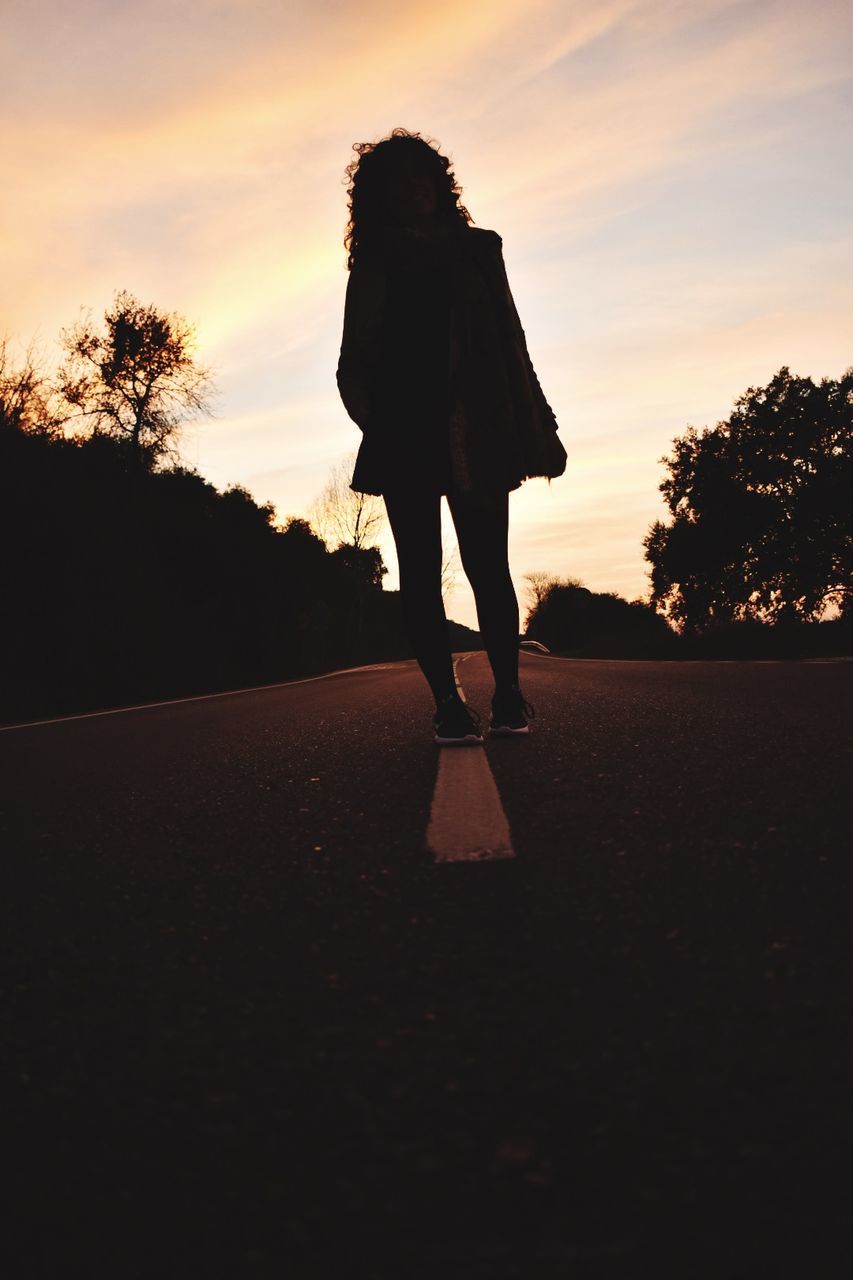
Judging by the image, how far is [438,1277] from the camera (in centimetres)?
78

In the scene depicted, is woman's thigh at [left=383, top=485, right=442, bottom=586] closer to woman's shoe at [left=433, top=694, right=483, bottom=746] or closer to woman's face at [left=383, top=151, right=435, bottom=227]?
woman's shoe at [left=433, top=694, right=483, bottom=746]

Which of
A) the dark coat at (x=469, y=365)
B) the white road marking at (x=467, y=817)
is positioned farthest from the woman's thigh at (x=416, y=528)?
the white road marking at (x=467, y=817)

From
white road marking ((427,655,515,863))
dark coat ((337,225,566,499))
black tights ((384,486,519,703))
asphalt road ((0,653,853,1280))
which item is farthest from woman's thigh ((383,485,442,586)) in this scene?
asphalt road ((0,653,853,1280))

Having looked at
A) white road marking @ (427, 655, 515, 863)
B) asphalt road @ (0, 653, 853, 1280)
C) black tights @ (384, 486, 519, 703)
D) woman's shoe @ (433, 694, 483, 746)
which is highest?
black tights @ (384, 486, 519, 703)

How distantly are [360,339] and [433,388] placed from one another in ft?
1.19

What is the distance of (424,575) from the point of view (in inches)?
168

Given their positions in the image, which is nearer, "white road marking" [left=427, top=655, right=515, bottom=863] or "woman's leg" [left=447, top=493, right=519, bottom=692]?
"white road marking" [left=427, top=655, right=515, bottom=863]

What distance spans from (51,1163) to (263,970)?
0.54m

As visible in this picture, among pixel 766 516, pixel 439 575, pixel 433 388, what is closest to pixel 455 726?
pixel 439 575

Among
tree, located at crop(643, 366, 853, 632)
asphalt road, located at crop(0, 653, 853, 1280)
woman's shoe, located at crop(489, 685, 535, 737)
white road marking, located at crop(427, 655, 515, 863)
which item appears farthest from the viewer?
tree, located at crop(643, 366, 853, 632)

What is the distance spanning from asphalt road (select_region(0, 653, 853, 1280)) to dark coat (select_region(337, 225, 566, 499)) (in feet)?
5.77

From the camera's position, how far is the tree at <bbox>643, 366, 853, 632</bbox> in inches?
1465

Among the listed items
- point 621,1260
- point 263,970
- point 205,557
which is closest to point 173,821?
point 263,970

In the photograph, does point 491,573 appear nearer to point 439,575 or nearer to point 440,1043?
point 439,575
